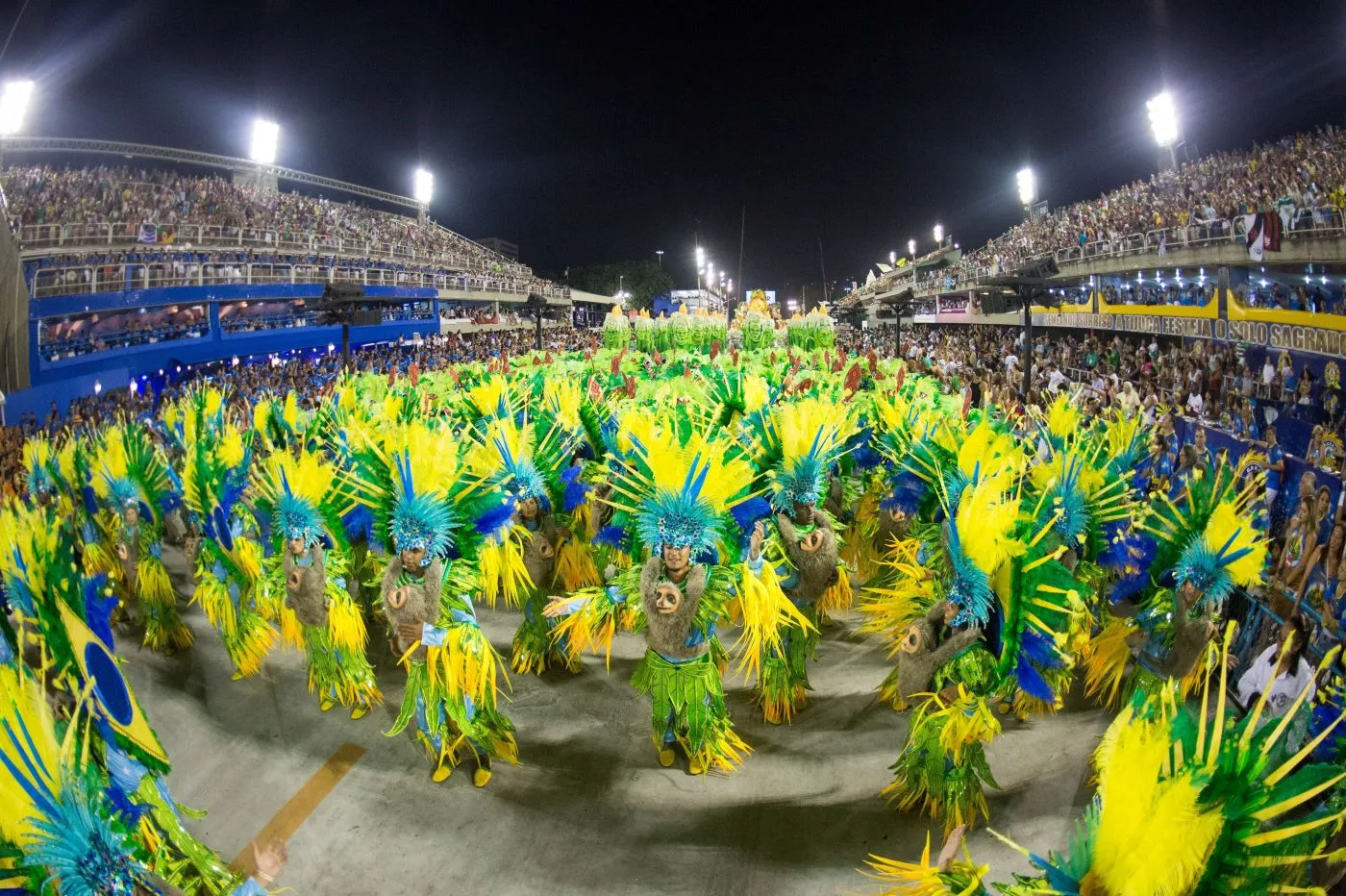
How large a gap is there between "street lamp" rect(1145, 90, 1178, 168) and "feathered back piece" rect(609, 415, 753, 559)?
85.9 ft

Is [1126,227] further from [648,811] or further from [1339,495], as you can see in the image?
[648,811]

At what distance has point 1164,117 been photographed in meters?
24.5

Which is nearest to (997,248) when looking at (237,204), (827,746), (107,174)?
(237,204)

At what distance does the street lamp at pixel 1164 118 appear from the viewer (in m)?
24.4

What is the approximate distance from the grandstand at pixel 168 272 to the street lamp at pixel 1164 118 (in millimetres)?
23063

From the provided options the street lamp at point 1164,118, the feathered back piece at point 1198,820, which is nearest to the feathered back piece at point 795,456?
the feathered back piece at point 1198,820

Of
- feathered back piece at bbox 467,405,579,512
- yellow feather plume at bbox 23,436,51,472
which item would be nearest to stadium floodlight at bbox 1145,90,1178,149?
feathered back piece at bbox 467,405,579,512

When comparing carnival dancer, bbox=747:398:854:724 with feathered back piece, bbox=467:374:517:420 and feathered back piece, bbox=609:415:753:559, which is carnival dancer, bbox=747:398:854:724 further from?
feathered back piece, bbox=467:374:517:420

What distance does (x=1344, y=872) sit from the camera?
2525 mm

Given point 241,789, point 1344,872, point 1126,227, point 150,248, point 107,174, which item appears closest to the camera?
point 1344,872

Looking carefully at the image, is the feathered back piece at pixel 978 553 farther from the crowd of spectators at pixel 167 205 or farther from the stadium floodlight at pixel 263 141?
the stadium floodlight at pixel 263 141

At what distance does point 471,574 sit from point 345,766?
1.47m

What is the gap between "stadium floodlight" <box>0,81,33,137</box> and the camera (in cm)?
1809

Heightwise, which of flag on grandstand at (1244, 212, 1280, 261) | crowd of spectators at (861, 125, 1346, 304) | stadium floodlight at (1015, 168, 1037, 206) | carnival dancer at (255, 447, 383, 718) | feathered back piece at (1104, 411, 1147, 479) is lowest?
carnival dancer at (255, 447, 383, 718)
